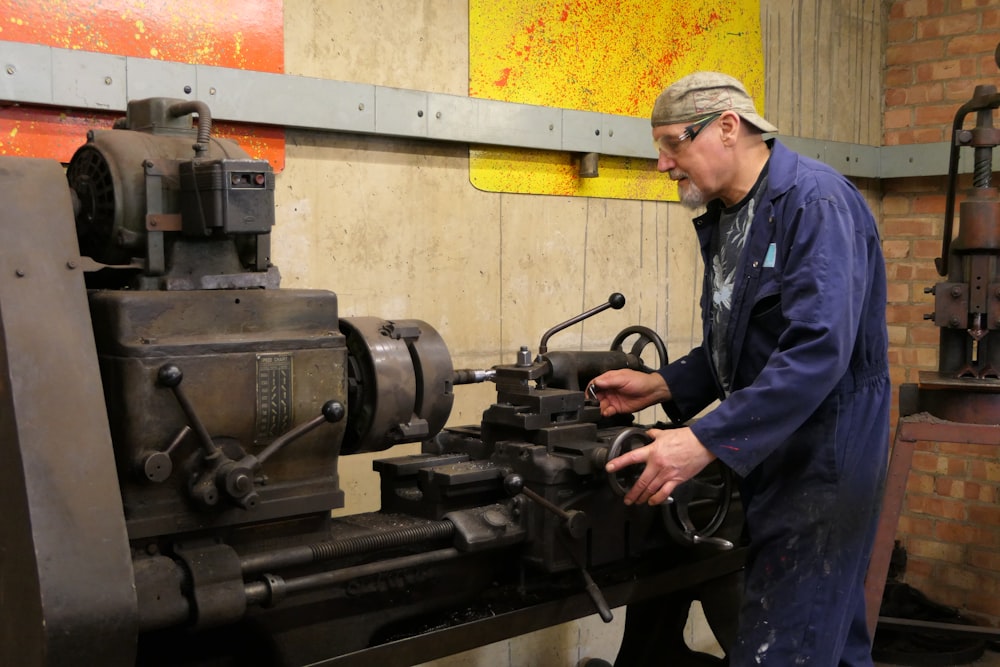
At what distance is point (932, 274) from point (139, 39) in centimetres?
282

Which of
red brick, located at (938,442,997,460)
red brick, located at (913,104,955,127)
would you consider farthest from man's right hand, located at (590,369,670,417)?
red brick, located at (913,104,955,127)

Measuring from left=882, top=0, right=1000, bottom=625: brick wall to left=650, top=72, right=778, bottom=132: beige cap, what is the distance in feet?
6.83

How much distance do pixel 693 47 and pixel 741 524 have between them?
1.63m

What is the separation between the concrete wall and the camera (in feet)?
7.50

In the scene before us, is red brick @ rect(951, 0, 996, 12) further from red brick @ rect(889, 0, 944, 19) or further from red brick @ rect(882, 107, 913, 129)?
red brick @ rect(882, 107, 913, 129)

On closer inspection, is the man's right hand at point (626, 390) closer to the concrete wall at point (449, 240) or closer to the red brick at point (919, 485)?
the concrete wall at point (449, 240)

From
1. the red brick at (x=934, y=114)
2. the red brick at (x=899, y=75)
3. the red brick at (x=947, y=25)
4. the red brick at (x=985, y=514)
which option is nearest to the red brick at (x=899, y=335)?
the red brick at (x=985, y=514)

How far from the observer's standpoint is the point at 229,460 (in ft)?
4.26

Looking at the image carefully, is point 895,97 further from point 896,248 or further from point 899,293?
point 899,293

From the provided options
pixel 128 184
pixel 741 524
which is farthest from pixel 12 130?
pixel 741 524

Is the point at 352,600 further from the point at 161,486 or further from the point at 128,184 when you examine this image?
the point at 128,184

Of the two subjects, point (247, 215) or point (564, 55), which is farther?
point (564, 55)

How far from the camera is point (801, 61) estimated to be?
343 centimetres

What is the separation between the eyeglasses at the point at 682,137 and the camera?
5.79ft
